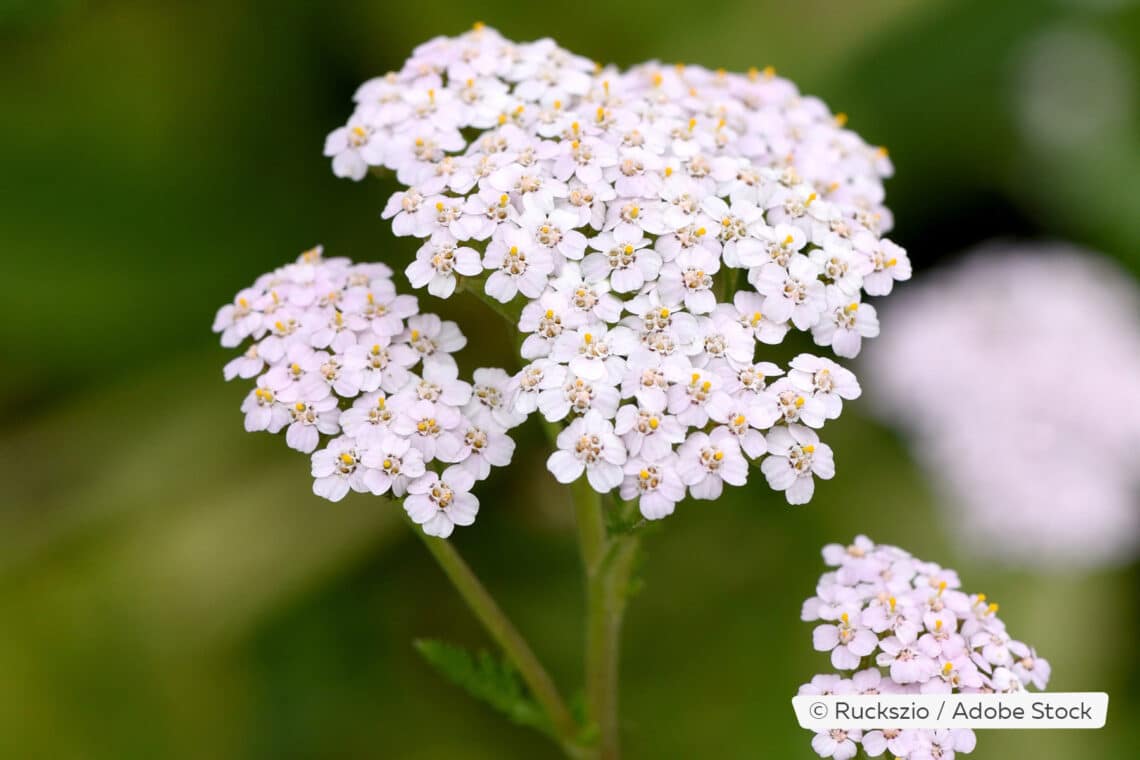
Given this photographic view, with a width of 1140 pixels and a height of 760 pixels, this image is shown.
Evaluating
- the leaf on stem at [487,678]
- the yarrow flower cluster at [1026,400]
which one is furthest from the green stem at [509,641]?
the yarrow flower cluster at [1026,400]

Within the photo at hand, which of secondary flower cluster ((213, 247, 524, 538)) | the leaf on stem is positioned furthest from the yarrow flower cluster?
secondary flower cluster ((213, 247, 524, 538))

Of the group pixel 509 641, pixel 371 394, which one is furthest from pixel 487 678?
pixel 371 394

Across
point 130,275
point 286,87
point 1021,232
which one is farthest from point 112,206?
point 1021,232

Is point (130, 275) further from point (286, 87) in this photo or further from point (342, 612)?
point (342, 612)

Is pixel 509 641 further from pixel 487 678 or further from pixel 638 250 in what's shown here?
pixel 638 250

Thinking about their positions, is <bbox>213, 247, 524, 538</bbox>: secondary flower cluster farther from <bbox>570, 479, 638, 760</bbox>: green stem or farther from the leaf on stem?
the leaf on stem

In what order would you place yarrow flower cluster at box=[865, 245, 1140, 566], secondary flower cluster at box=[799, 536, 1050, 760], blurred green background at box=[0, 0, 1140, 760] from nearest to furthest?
secondary flower cluster at box=[799, 536, 1050, 760] < blurred green background at box=[0, 0, 1140, 760] < yarrow flower cluster at box=[865, 245, 1140, 566]
